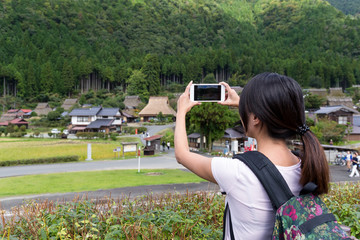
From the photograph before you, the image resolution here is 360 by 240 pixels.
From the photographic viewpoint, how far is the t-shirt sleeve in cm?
100

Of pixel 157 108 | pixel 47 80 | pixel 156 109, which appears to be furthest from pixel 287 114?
pixel 47 80

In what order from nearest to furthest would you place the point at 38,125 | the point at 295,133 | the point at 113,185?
the point at 295,133 → the point at 113,185 → the point at 38,125

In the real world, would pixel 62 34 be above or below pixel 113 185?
above

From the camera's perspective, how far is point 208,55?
7612 cm

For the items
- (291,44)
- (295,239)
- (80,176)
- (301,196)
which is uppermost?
(291,44)

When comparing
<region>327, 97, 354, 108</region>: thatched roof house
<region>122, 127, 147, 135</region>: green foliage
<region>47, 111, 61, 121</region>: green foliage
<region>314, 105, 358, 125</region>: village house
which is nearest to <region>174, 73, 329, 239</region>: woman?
<region>314, 105, 358, 125</region>: village house

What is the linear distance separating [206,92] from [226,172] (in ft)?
1.97

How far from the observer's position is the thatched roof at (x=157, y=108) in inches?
1869

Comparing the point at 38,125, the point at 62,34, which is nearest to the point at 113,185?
the point at 38,125

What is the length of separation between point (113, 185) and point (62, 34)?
305 feet

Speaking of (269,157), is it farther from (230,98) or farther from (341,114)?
(341,114)

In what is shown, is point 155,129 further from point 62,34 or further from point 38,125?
point 62,34

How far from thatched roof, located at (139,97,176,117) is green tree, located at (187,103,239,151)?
78.7 feet

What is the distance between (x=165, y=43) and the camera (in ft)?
312
